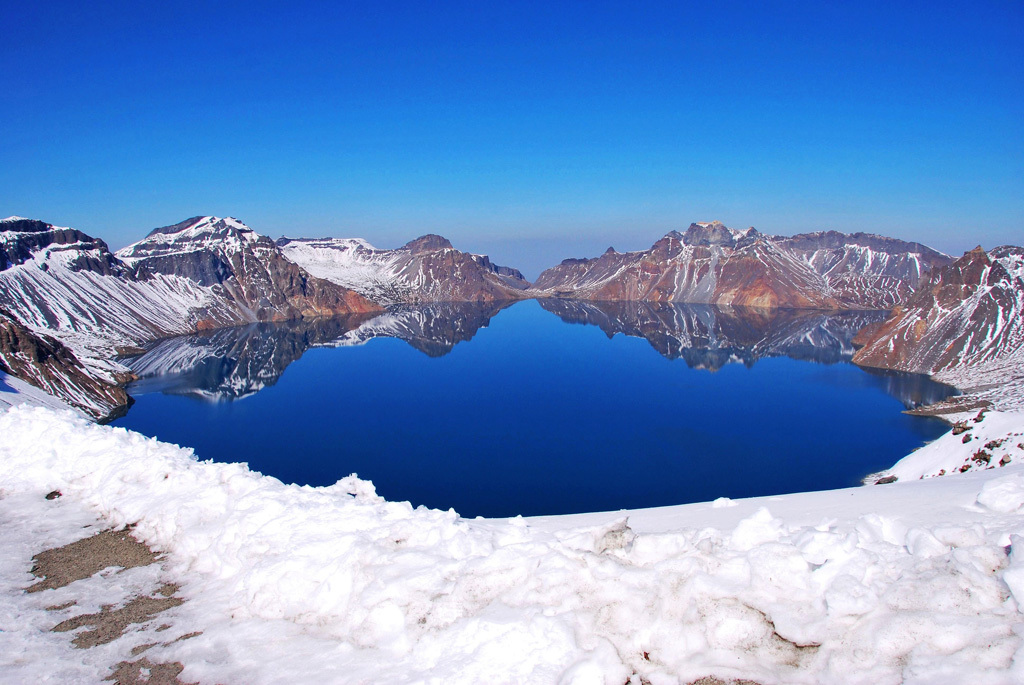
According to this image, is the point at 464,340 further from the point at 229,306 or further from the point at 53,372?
the point at 53,372

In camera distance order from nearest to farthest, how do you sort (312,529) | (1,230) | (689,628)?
(689,628), (312,529), (1,230)

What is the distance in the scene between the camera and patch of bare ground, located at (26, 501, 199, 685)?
22.4 ft

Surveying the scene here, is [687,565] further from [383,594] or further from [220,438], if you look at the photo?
[220,438]

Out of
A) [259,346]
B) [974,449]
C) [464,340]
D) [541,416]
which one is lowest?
[541,416]

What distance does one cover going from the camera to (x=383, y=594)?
761 centimetres

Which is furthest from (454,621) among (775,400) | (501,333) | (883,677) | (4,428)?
(501,333)

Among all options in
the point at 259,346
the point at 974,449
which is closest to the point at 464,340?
the point at 259,346

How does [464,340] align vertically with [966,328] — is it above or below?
above

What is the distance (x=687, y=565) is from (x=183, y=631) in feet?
21.5

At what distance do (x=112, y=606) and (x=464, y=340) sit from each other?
117942 mm

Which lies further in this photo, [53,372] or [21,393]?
[53,372]

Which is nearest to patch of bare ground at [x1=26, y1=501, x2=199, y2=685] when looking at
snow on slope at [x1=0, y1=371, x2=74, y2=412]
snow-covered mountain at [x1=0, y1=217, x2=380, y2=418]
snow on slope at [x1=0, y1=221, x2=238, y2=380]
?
snow on slope at [x1=0, y1=371, x2=74, y2=412]

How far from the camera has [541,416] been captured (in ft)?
181

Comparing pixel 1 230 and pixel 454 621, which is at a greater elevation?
pixel 1 230
